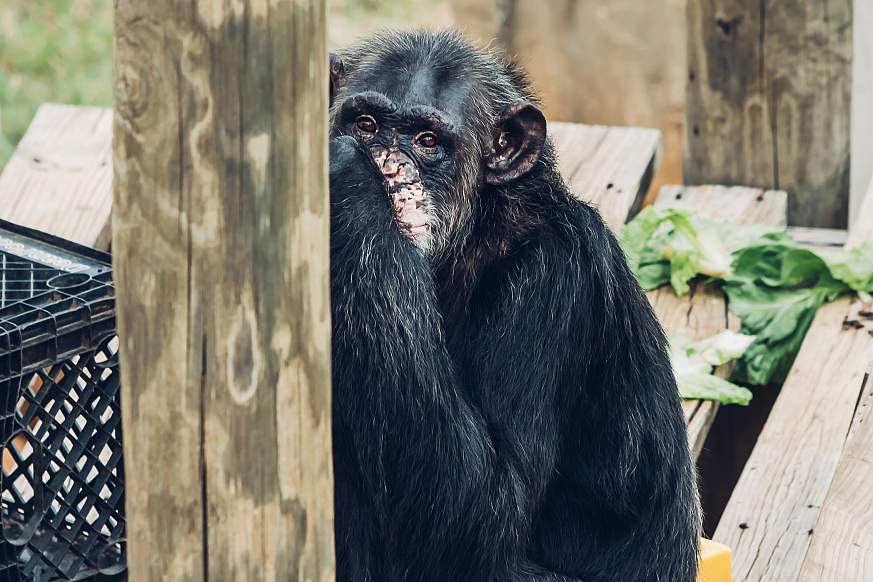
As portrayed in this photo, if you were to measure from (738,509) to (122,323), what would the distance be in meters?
2.85

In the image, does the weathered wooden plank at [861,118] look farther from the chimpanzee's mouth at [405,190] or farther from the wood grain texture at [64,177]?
the wood grain texture at [64,177]

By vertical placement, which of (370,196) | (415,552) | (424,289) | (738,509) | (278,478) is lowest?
(738,509)

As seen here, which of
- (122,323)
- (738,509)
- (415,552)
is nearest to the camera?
(122,323)

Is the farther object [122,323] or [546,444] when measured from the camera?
[546,444]

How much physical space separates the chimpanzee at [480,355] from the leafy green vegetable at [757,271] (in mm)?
1787

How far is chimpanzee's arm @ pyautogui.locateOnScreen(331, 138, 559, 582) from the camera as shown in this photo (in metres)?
2.70

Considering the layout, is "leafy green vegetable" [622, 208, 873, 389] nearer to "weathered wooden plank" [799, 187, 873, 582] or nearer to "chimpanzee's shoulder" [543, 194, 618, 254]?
"weathered wooden plank" [799, 187, 873, 582]

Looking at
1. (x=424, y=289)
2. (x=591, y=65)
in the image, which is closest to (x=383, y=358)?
(x=424, y=289)

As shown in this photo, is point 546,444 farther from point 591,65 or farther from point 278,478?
point 591,65

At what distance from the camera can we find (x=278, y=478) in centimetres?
205

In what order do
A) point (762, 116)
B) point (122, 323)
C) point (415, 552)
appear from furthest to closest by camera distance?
point (762, 116) → point (415, 552) → point (122, 323)

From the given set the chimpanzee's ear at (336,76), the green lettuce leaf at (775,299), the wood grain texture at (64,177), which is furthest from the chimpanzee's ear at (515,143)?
the wood grain texture at (64,177)

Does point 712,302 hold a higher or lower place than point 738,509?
higher

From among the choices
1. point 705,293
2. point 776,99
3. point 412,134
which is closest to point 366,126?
point 412,134
